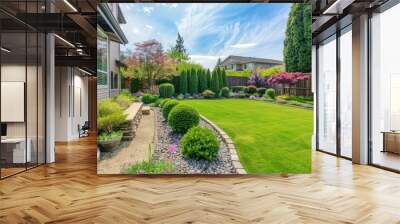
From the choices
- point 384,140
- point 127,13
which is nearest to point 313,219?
point 384,140

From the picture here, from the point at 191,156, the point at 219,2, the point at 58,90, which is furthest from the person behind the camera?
the point at 58,90

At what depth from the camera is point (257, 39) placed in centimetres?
648

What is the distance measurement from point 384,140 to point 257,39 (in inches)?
119

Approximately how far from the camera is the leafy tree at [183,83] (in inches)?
251

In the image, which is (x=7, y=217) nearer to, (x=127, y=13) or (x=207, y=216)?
(x=207, y=216)

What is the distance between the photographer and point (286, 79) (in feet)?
21.0

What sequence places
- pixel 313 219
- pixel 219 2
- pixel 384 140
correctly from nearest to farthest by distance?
pixel 313 219 < pixel 219 2 < pixel 384 140

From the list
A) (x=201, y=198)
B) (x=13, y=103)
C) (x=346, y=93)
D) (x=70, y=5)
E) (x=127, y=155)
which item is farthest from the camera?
(x=346, y=93)

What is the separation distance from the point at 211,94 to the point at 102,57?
188 cm

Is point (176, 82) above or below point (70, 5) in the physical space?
below

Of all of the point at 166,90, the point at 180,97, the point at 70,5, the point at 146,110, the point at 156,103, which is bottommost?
the point at 146,110

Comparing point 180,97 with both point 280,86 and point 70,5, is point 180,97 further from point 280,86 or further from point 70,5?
point 70,5

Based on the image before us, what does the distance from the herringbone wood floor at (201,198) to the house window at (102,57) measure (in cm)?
160

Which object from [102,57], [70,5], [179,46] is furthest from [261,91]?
[70,5]
